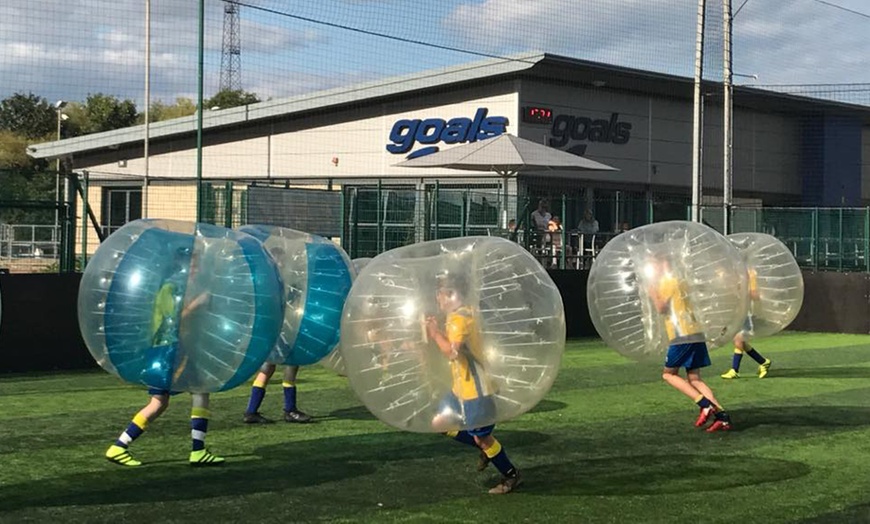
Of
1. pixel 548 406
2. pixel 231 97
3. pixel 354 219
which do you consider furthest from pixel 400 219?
pixel 231 97

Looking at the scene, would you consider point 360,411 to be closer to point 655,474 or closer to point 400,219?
point 655,474

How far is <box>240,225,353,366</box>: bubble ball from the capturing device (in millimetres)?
8758

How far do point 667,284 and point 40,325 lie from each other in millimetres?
7999

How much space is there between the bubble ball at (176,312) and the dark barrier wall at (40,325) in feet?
21.4

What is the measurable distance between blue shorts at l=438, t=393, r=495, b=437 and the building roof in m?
19.1

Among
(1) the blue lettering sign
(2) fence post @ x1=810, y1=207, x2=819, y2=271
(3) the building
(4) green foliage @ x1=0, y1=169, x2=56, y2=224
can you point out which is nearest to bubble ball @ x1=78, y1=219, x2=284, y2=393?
(4) green foliage @ x1=0, y1=169, x2=56, y2=224

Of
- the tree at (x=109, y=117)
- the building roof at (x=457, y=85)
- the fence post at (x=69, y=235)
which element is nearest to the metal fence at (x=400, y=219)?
the fence post at (x=69, y=235)

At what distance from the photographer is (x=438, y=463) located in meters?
8.05

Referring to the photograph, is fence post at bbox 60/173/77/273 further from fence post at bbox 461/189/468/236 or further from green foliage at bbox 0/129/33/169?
green foliage at bbox 0/129/33/169

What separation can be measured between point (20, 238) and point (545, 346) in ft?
31.5

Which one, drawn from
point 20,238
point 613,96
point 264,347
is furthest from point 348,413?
point 613,96

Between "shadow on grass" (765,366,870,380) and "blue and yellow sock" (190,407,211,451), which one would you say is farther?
"shadow on grass" (765,366,870,380)

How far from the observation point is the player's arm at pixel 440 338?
6.36 m

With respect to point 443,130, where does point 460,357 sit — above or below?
below
